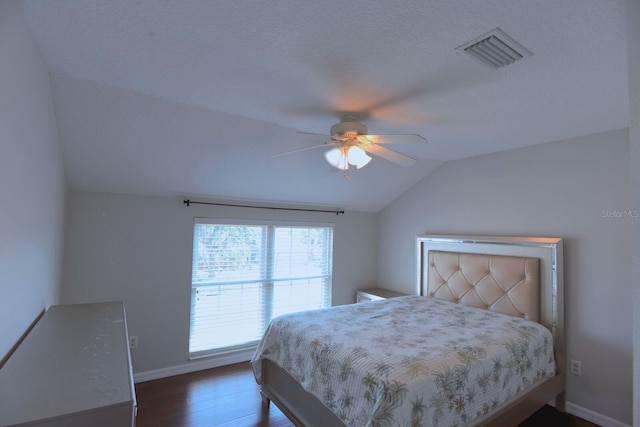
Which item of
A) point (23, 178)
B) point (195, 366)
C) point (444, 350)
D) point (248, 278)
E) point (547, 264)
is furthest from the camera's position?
point (248, 278)

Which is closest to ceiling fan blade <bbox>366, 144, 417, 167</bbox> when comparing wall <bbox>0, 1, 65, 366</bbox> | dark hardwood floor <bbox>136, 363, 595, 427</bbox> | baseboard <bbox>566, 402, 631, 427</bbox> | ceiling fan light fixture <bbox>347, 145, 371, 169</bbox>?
ceiling fan light fixture <bbox>347, 145, 371, 169</bbox>

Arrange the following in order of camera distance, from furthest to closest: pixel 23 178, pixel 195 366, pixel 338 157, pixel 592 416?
pixel 195 366, pixel 592 416, pixel 338 157, pixel 23 178

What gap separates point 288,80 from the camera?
5.97 feet

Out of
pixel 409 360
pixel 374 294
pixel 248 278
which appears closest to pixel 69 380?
pixel 409 360

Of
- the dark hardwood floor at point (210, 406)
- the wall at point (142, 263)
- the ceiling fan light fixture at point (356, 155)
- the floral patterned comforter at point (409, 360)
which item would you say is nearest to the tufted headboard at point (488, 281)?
the floral patterned comforter at point (409, 360)

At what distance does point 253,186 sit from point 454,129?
2.03 m

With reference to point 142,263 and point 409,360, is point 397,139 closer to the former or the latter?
point 409,360

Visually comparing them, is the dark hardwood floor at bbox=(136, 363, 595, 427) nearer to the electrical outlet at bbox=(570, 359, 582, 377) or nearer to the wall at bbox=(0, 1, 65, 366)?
the electrical outlet at bbox=(570, 359, 582, 377)

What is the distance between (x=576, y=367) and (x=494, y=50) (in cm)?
275

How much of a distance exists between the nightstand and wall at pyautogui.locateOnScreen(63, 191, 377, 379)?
6.71 ft

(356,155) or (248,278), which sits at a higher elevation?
(356,155)

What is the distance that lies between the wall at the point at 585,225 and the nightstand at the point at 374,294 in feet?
4.42

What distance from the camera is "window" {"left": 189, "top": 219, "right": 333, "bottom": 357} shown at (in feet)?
11.5

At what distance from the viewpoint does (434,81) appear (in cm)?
180
